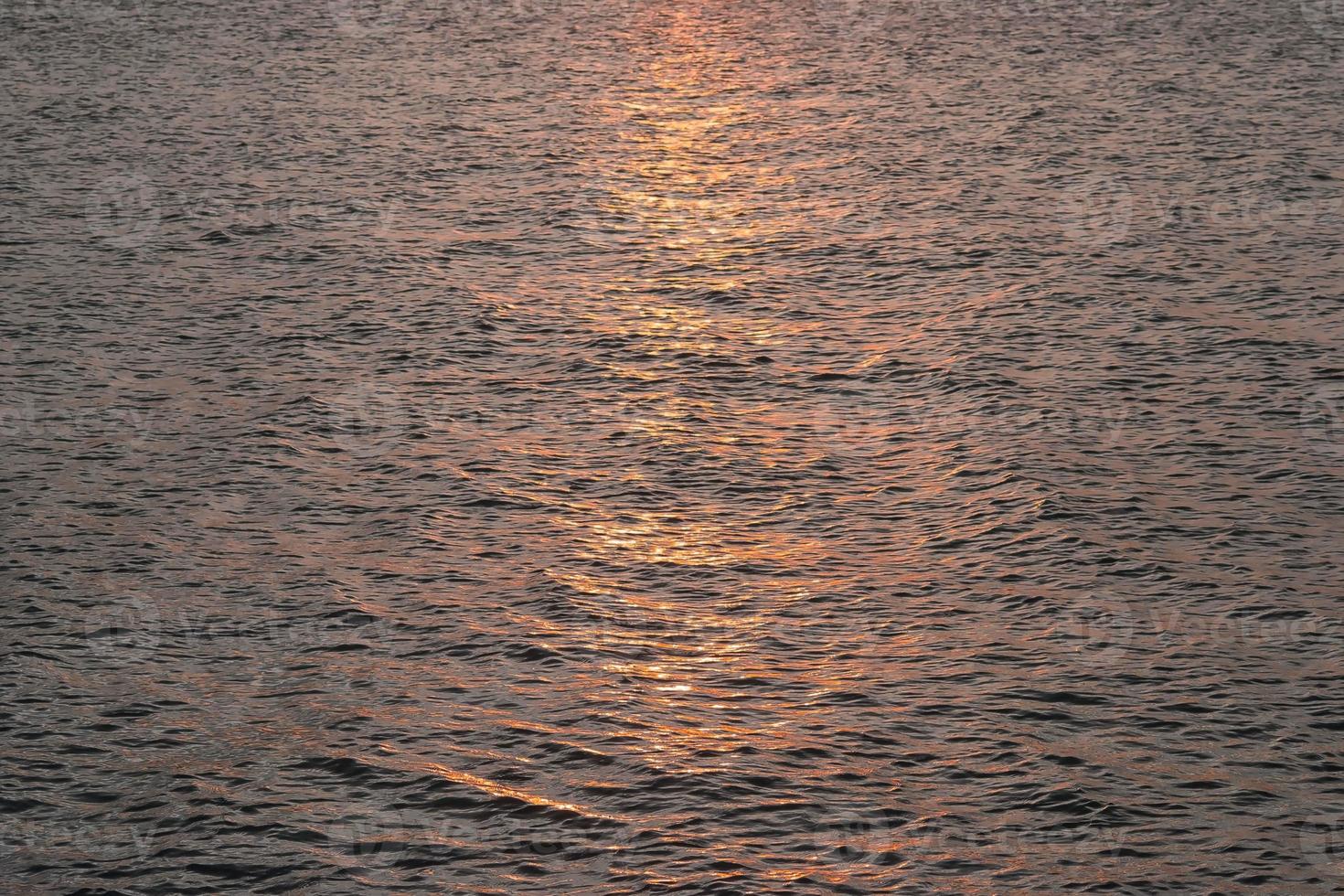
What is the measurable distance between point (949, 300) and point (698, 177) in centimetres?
275

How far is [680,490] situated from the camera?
766 centimetres

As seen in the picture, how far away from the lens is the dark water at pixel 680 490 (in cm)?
553

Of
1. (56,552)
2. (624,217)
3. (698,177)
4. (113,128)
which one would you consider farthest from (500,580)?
(113,128)

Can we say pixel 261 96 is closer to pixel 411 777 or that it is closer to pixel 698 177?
pixel 698 177

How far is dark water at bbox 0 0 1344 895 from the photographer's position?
18.1 feet

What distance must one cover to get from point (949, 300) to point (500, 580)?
370 cm

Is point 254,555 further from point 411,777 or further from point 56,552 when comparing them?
point 411,777

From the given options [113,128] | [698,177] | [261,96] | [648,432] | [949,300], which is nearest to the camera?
[648,432]

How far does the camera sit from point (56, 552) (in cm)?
727

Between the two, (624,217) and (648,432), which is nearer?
(648,432)

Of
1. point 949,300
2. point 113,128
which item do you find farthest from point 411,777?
point 113,128

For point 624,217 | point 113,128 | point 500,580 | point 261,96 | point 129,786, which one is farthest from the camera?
point 261,96

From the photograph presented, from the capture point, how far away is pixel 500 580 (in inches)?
275

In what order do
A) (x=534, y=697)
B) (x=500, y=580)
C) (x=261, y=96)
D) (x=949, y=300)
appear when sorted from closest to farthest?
(x=534, y=697) → (x=500, y=580) → (x=949, y=300) → (x=261, y=96)
